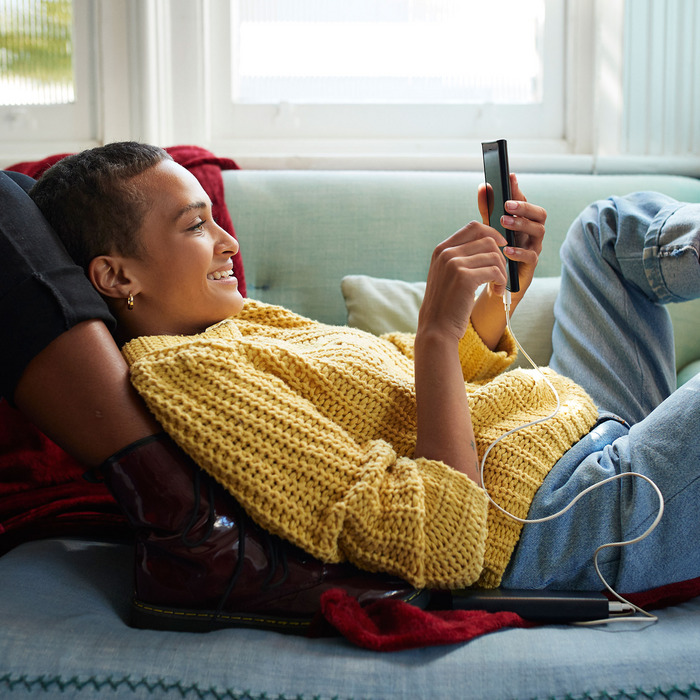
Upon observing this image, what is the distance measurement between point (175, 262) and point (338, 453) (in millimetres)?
347

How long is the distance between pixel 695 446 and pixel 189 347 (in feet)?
1.96

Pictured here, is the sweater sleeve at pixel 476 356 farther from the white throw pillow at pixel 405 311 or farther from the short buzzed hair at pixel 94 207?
the short buzzed hair at pixel 94 207

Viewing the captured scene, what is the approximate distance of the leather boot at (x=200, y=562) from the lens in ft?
2.55

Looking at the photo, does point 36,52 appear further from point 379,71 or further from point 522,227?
point 522,227

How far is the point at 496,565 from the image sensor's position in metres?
0.87

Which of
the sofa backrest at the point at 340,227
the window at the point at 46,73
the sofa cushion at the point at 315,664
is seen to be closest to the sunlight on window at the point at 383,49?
the window at the point at 46,73

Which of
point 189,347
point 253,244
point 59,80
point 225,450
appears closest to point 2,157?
point 59,80

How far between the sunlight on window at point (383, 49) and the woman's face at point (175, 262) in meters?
1.15

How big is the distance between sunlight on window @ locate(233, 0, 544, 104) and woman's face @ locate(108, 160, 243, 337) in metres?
1.15

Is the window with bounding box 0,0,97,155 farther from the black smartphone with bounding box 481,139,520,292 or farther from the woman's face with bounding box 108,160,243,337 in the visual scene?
the black smartphone with bounding box 481,139,520,292

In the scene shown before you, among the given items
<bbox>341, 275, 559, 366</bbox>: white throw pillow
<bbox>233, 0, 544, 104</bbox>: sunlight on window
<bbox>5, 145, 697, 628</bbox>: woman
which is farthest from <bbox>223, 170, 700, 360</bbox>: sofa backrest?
<bbox>233, 0, 544, 104</bbox>: sunlight on window

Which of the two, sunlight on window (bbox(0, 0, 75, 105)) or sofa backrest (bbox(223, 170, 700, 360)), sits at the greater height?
sunlight on window (bbox(0, 0, 75, 105))

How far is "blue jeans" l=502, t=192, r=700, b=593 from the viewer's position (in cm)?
86

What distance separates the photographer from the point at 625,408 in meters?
1.21
